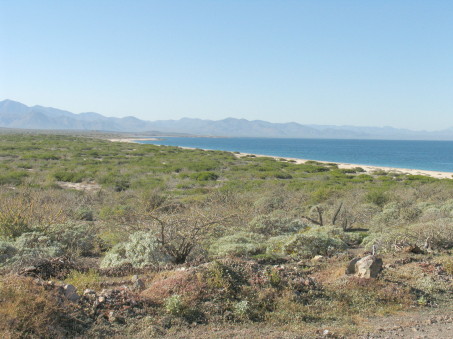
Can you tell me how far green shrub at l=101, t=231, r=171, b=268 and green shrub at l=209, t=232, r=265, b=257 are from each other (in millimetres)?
1243

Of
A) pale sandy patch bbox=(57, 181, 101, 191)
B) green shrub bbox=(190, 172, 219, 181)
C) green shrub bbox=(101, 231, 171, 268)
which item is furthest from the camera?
green shrub bbox=(190, 172, 219, 181)

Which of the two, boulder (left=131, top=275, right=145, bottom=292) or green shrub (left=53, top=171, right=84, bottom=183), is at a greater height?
boulder (left=131, top=275, right=145, bottom=292)

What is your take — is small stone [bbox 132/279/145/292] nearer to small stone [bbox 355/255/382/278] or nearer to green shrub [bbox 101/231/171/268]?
green shrub [bbox 101/231/171/268]

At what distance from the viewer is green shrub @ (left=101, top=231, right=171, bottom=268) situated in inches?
312

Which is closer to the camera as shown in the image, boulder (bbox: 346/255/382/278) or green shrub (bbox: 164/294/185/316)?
green shrub (bbox: 164/294/185/316)

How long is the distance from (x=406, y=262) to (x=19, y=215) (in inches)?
375

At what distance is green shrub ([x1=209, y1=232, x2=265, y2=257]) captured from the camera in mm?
8641

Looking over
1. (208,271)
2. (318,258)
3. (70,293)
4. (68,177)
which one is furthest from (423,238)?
(68,177)

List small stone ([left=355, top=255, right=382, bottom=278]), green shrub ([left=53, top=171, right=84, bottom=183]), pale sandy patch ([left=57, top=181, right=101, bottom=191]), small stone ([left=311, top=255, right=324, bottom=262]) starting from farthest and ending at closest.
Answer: green shrub ([left=53, top=171, right=84, bottom=183]) → pale sandy patch ([left=57, top=181, right=101, bottom=191]) → small stone ([left=311, top=255, right=324, bottom=262]) → small stone ([left=355, top=255, right=382, bottom=278])

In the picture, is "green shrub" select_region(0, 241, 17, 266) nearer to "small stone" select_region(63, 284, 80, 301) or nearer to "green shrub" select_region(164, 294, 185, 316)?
"small stone" select_region(63, 284, 80, 301)

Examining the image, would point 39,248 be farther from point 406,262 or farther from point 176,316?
point 406,262

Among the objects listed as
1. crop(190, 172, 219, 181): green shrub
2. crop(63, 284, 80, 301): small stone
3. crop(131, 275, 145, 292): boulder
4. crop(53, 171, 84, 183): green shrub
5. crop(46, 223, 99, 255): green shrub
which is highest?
crop(63, 284, 80, 301): small stone

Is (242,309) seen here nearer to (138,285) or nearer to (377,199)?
(138,285)

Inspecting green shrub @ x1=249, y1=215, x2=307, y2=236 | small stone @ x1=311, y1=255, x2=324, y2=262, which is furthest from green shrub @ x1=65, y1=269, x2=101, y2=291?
green shrub @ x1=249, y1=215, x2=307, y2=236
